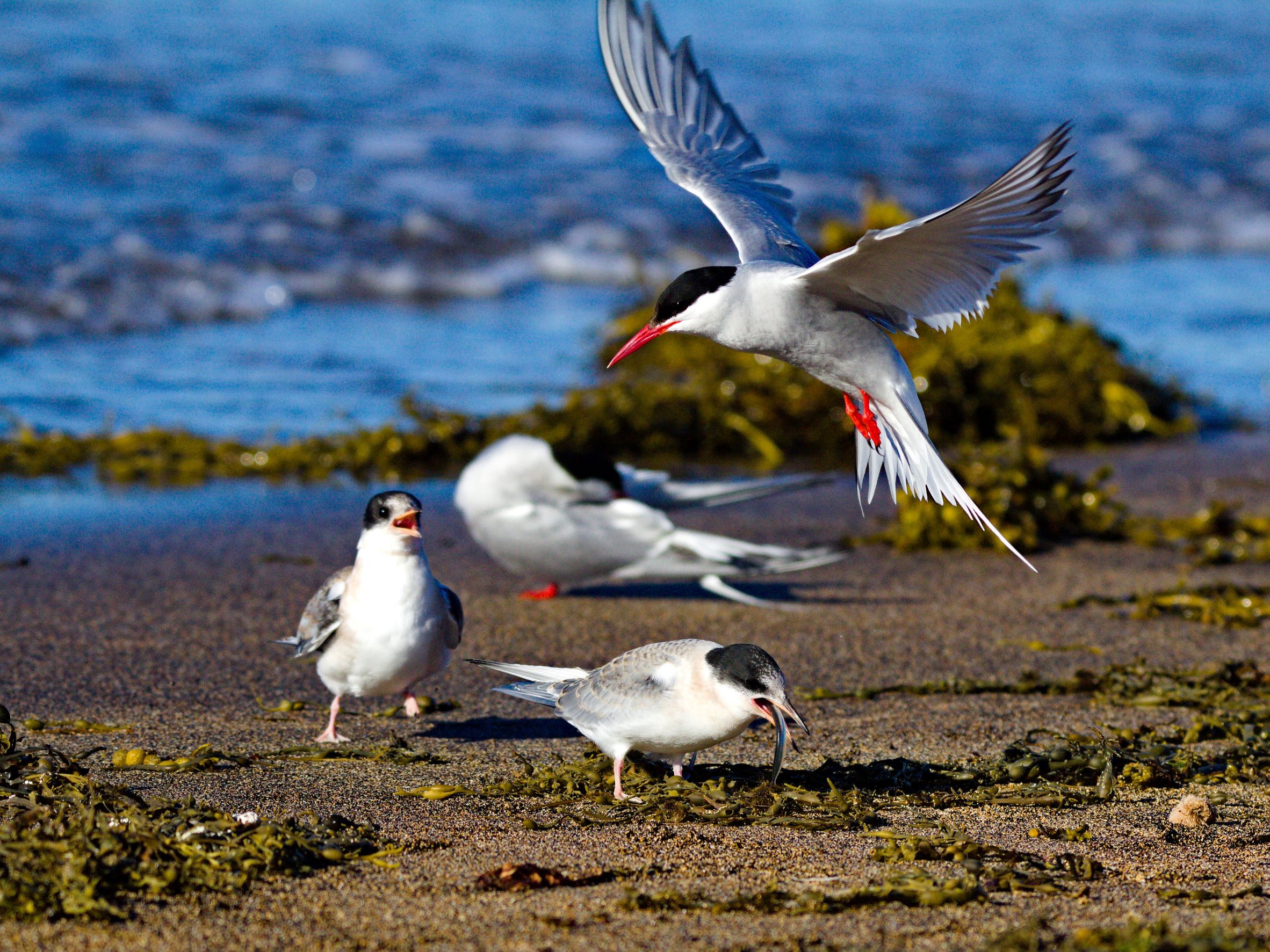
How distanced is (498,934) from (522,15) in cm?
2107

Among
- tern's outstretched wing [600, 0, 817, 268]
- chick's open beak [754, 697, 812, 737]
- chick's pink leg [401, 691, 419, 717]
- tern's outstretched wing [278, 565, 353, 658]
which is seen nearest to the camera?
chick's open beak [754, 697, 812, 737]

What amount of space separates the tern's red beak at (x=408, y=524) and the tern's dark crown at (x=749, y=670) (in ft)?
3.29

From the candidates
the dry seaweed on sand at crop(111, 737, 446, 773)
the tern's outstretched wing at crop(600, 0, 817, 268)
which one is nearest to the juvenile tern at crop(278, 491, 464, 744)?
the dry seaweed on sand at crop(111, 737, 446, 773)

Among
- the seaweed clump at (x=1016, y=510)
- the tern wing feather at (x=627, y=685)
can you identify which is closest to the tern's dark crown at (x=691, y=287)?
the tern wing feather at (x=627, y=685)

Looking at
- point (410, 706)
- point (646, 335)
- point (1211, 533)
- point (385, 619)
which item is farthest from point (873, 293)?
point (1211, 533)

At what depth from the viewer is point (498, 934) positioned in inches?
95.0

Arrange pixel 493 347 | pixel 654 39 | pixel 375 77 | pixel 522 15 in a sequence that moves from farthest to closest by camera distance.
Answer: pixel 522 15
pixel 375 77
pixel 493 347
pixel 654 39

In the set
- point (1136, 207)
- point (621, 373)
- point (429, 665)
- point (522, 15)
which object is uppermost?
point (522, 15)

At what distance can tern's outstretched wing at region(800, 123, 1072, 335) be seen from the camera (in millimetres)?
3301

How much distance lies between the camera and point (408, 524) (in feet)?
12.1

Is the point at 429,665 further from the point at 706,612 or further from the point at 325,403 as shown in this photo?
the point at 325,403

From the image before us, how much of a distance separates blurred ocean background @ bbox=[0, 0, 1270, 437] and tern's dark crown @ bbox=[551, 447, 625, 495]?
1.99 metres

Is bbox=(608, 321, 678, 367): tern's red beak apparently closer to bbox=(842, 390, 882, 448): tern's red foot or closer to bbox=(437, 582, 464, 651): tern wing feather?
bbox=(842, 390, 882, 448): tern's red foot

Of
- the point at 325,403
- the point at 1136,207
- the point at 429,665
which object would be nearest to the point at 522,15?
the point at 1136,207
